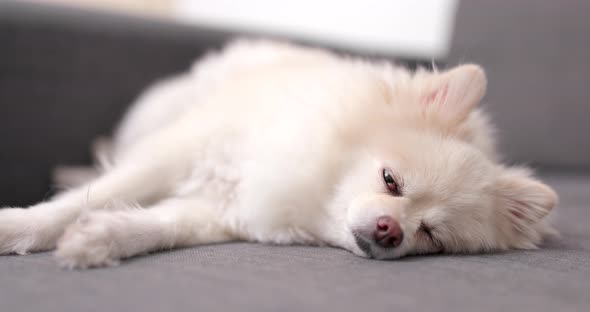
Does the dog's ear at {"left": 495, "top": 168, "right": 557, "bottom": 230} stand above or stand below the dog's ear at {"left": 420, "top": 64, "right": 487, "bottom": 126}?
below

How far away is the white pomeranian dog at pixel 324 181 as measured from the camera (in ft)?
4.96

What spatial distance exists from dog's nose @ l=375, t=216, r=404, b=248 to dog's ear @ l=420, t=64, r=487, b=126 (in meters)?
0.45

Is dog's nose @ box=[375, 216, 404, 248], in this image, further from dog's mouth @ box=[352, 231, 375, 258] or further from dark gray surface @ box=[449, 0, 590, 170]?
dark gray surface @ box=[449, 0, 590, 170]

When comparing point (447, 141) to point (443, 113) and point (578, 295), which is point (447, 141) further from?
point (578, 295)

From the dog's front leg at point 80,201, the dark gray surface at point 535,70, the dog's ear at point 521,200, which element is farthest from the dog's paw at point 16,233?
the dark gray surface at point 535,70

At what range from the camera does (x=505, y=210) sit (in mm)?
1740

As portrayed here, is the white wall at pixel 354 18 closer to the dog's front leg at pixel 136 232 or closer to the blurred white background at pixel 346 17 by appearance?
the blurred white background at pixel 346 17

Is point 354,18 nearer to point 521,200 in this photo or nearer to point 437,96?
point 437,96

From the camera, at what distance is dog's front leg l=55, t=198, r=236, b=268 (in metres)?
1.30

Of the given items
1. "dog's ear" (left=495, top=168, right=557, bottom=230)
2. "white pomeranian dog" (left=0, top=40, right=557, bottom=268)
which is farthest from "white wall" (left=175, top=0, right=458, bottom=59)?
"dog's ear" (left=495, top=168, right=557, bottom=230)

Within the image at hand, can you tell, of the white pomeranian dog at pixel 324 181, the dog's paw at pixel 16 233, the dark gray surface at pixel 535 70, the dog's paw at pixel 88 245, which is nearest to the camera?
the dog's paw at pixel 88 245

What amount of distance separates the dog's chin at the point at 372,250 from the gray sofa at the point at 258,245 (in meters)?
0.05

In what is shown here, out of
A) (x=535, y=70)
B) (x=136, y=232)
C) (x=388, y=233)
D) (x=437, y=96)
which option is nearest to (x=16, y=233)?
(x=136, y=232)

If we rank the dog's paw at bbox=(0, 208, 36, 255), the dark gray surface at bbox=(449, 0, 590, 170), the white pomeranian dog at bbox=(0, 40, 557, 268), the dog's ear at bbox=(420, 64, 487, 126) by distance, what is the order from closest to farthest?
the dog's paw at bbox=(0, 208, 36, 255) < the white pomeranian dog at bbox=(0, 40, 557, 268) < the dog's ear at bbox=(420, 64, 487, 126) < the dark gray surface at bbox=(449, 0, 590, 170)
